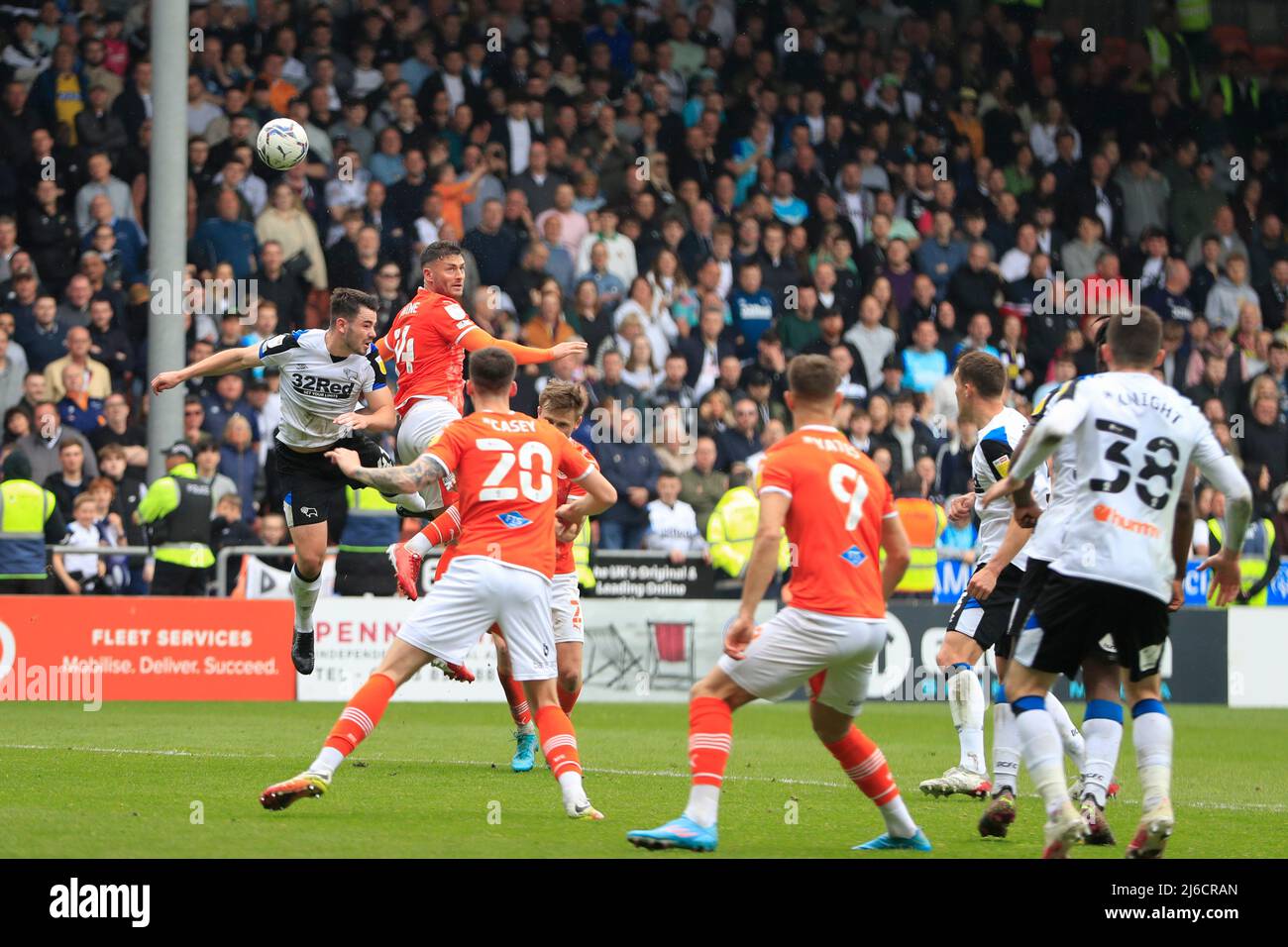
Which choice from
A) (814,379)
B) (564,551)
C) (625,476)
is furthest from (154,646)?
(814,379)

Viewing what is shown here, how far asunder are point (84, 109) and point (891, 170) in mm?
10523

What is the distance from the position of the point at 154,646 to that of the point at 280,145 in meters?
5.89

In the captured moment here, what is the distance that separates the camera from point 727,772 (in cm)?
1155

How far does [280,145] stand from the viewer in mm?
13094

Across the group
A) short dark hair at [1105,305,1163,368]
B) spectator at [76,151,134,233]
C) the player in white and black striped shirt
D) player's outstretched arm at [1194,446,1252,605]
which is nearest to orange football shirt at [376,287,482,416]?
the player in white and black striped shirt

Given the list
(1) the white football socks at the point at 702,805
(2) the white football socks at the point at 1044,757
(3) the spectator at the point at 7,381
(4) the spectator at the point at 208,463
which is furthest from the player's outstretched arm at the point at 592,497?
(3) the spectator at the point at 7,381

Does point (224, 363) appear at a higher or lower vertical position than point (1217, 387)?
lower

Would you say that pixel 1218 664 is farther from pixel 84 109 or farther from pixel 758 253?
pixel 84 109

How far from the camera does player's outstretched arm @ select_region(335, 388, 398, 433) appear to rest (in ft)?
35.9

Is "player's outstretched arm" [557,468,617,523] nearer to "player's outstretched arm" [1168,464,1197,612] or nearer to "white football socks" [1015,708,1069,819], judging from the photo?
"white football socks" [1015,708,1069,819]

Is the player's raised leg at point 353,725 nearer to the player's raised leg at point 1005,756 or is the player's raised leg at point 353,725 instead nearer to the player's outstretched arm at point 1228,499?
the player's raised leg at point 1005,756

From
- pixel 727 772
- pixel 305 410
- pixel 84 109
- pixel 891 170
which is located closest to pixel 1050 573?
pixel 727 772

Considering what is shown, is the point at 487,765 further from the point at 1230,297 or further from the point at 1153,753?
the point at 1230,297

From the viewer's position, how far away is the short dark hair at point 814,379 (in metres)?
7.73
